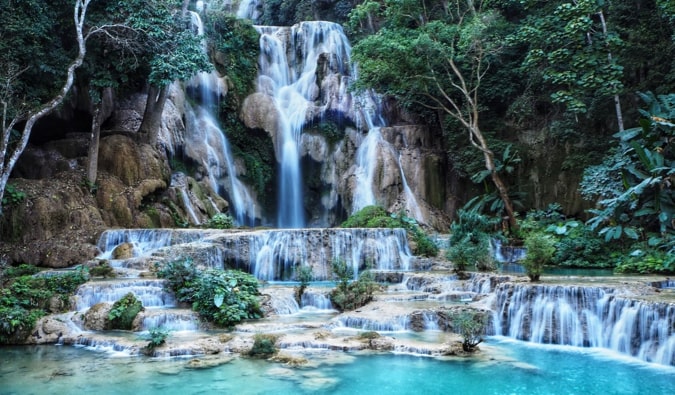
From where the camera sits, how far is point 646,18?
1831 cm

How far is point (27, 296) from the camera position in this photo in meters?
10.5

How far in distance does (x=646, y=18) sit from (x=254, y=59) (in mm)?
17765

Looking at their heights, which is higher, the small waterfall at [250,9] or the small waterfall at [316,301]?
the small waterfall at [250,9]

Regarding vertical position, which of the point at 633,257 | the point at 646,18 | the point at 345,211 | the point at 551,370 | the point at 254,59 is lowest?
the point at 551,370

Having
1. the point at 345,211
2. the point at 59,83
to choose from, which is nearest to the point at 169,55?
the point at 59,83

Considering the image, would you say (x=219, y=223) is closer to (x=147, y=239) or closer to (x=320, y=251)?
(x=147, y=239)

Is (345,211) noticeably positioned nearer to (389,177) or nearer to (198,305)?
(389,177)

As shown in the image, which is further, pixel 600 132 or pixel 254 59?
pixel 254 59

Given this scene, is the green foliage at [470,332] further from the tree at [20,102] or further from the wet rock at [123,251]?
the tree at [20,102]

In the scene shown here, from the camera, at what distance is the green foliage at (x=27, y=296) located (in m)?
9.55

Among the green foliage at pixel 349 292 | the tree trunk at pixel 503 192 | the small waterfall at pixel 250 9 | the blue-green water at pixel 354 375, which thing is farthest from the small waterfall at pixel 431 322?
the small waterfall at pixel 250 9

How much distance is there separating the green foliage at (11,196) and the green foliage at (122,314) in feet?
Result: 23.6

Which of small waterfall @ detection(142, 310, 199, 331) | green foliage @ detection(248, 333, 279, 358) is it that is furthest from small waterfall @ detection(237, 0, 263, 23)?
green foliage @ detection(248, 333, 279, 358)

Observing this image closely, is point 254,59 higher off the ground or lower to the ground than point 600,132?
higher
